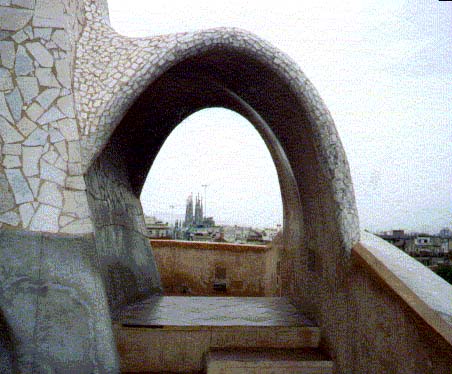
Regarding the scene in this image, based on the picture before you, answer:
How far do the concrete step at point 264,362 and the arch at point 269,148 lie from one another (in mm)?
775

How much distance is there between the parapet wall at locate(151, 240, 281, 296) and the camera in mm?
7914

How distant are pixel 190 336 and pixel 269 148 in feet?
9.60

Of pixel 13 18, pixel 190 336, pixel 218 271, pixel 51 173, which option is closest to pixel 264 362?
pixel 190 336

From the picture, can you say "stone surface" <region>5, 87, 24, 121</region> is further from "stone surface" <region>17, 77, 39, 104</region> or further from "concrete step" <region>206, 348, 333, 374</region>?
"concrete step" <region>206, 348, 333, 374</region>

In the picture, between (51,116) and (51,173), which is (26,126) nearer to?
(51,116)

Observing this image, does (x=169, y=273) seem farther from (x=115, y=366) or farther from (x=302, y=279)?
(x=115, y=366)

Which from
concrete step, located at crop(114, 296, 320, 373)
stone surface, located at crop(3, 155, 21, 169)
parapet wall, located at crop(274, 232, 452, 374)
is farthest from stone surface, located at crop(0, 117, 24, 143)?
parapet wall, located at crop(274, 232, 452, 374)

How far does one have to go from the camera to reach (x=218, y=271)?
8016mm

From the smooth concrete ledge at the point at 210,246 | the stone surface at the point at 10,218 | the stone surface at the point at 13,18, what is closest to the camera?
the stone surface at the point at 10,218

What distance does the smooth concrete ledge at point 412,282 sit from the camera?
2523 mm

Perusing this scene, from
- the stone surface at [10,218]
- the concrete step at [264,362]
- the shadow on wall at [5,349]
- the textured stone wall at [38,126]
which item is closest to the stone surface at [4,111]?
the textured stone wall at [38,126]

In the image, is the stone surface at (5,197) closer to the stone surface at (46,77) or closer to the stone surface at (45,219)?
the stone surface at (45,219)

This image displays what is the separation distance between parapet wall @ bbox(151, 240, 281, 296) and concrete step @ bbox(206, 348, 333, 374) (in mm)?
3778

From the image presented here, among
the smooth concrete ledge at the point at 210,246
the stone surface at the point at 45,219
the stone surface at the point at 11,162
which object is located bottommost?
the smooth concrete ledge at the point at 210,246
